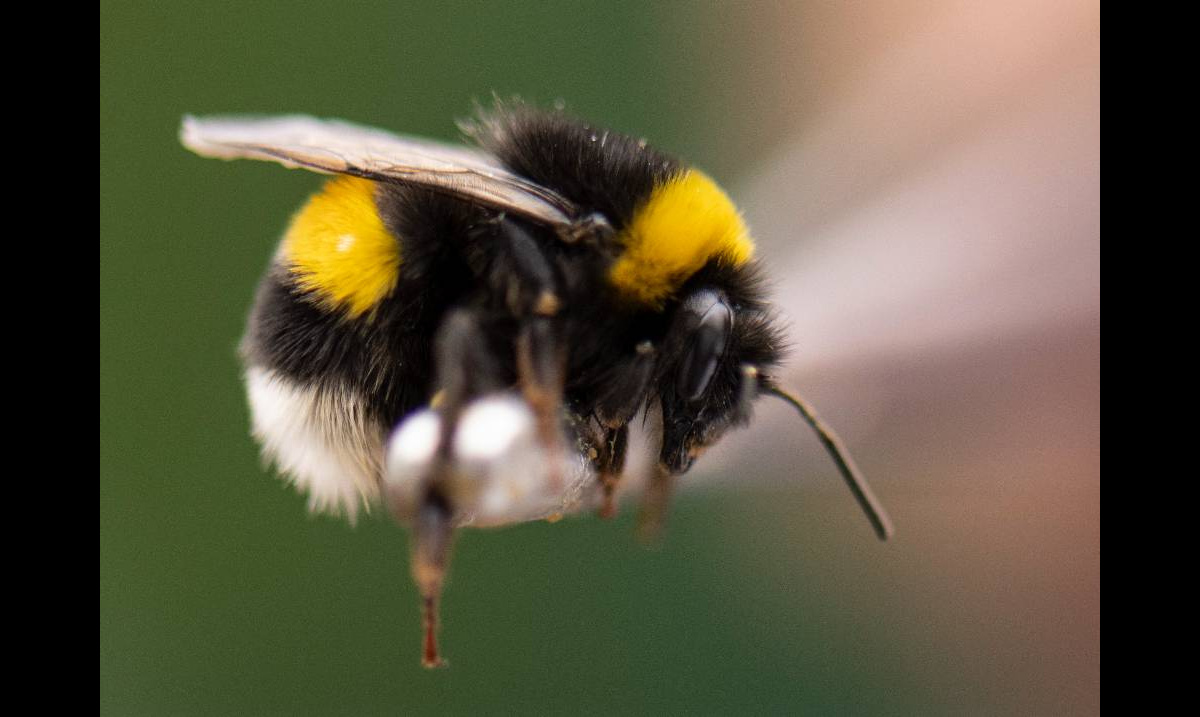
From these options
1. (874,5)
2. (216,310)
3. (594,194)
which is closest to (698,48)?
(874,5)

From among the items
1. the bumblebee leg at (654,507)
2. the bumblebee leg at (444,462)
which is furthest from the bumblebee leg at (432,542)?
the bumblebee leg at (654,507)

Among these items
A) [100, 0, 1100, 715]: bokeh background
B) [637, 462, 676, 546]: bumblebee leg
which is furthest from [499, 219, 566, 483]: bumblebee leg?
[100, 0, 1100, 715]: bokeh background

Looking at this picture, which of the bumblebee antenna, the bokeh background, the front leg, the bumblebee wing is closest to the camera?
the front leg

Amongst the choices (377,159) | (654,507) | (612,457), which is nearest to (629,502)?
(654,507)

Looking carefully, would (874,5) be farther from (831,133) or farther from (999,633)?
(999,633)

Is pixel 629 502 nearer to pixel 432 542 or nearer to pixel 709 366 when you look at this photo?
pixel 709 366

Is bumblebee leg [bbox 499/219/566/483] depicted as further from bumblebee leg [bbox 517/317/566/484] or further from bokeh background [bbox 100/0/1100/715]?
bokeh background [bbox 100/0/1100/715]

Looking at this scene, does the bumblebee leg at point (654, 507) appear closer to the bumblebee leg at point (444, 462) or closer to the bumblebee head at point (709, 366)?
the bumblebee head at point (709, 366)

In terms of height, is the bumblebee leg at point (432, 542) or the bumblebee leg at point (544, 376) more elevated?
the bumblebee leg at point (544, 376)
